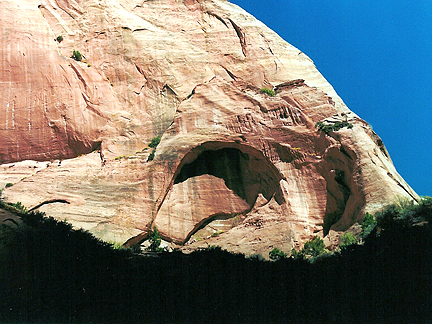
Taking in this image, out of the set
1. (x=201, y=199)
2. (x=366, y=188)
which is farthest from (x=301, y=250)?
(x=201, y=199)

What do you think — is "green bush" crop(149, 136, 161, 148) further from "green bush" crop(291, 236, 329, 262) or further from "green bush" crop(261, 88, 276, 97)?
"green bush" crop(291, 236, 329, 262)

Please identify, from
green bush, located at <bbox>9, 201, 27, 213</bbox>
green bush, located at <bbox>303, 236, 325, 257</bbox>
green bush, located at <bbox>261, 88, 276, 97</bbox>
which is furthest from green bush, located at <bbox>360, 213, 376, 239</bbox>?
green bush, located at <bbox>9, 201, 27, 213</bbox>

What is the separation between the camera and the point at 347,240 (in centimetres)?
2289

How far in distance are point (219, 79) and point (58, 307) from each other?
18268mm

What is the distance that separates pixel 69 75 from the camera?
31.7 meters

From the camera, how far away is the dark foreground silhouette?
1708cm

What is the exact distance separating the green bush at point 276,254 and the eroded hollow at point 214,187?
11.3 ft

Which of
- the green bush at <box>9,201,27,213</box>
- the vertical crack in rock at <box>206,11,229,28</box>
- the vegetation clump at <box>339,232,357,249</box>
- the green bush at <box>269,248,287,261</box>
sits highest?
the vertical crack in rock at <box>206,11,229,28</box>

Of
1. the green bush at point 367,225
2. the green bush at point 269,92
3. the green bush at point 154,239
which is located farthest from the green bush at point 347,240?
the green bush at point 269,92

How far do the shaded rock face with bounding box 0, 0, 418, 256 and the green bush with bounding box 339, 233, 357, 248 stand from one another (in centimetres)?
147

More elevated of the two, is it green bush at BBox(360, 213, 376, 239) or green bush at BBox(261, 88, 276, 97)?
green bush at BBox(261, 88, 276, 97)

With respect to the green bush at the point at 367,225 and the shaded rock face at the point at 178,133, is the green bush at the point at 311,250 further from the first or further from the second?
the green bush at the point at 367,225

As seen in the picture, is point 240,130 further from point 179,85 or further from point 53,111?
point 53,111

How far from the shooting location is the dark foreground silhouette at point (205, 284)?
17078mm
